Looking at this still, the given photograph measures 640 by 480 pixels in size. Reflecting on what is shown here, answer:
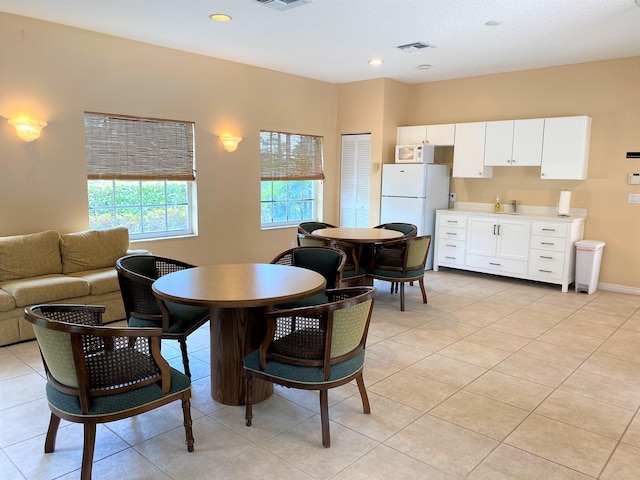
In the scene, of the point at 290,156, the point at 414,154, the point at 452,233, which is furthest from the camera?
the point at 290,156

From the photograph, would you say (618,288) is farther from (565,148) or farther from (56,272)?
(56,272)

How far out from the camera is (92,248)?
15.1 ft

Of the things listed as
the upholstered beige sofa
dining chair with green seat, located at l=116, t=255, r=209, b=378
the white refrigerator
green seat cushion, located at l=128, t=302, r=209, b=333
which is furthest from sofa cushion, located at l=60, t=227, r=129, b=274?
the white refrigerator

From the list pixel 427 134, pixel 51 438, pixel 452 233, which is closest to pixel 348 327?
pixel 51 438

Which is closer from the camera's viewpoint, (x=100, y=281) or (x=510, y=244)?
(x=100, y=281)

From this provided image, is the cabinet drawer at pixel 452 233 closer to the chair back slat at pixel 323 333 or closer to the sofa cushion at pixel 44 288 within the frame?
the chair back slat at pixel 323 333

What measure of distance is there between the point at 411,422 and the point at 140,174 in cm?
399

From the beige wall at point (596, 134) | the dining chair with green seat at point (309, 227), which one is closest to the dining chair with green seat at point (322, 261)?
the dining chair with green seat at point (309, 227)

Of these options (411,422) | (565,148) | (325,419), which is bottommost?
(411,422)

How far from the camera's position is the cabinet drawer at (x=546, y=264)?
5.80 metres

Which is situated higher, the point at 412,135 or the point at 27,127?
the point at 412,135

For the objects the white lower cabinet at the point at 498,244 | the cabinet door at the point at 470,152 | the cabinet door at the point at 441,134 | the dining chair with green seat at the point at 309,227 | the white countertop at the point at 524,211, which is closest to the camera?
the dining chair with green seat at the point at 309,227

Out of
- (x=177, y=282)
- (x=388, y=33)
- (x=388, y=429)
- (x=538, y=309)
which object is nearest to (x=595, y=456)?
(x=388, y=429)

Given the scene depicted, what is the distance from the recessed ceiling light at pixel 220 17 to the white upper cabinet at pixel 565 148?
4.01m
